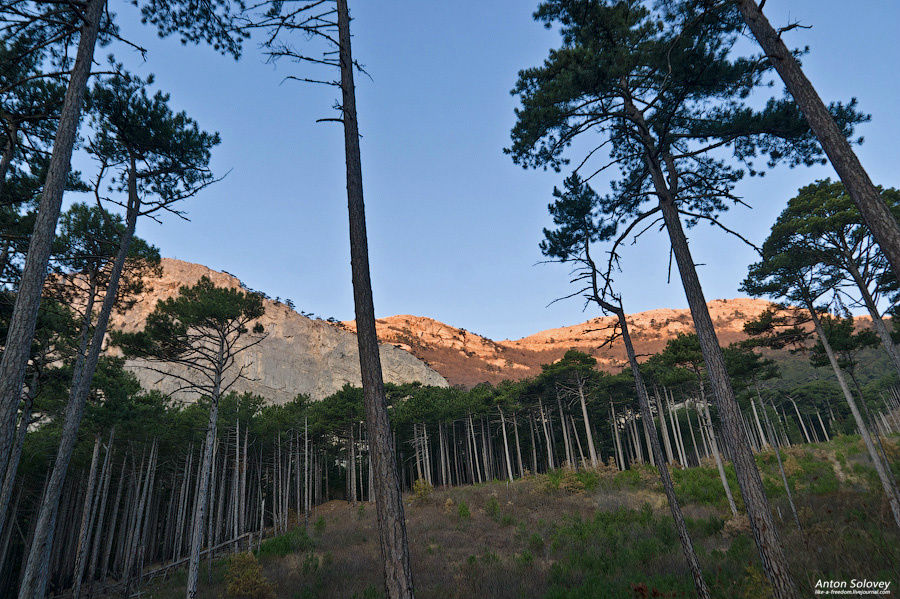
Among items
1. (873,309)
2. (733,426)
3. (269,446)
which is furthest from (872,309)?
(269,446)

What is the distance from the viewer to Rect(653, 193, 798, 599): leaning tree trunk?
551 centimetres

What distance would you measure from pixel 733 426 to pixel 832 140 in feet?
13.8

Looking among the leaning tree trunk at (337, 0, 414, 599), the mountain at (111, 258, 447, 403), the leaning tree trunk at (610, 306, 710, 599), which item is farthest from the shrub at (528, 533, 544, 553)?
the mountain at (111, 258, 447, 403)

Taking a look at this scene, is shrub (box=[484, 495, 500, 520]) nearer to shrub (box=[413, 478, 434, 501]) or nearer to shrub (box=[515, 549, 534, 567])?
shrub (box=[413, 478, 434, 501])

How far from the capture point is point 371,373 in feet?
16.5

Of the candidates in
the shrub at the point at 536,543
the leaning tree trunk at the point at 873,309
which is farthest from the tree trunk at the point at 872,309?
the shrub at the point at 536,543

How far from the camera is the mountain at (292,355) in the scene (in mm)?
55500

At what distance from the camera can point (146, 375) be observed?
48688 mm

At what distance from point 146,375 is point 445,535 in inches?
1936

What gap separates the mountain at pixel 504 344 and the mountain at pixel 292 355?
42.3ft

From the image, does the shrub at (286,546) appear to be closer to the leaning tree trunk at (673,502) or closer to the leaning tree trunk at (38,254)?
the leaning tree trunk at (38,254)

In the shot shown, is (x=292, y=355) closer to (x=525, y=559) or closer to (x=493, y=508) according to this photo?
(x=493, y=508)

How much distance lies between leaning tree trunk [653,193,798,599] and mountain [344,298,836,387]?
7005 cm

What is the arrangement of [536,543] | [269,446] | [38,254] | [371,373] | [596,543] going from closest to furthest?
[371,373]
[38,254]
[596,543]
[536,543]
[269,446]
